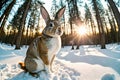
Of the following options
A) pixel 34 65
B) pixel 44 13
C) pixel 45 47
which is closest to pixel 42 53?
pixel 45 47

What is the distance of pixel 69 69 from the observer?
184 inches

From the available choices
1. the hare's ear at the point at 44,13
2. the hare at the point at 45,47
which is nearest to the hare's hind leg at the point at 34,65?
the hare at the point at 45,47

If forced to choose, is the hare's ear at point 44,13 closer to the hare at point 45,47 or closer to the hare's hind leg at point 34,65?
the hare at point 45,47

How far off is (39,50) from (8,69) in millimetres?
1467

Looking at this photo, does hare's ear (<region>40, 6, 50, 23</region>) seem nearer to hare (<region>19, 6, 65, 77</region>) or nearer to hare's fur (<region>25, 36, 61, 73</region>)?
hare (<region>19, 6, 65, 77</region>)

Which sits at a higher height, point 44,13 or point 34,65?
point 44,13

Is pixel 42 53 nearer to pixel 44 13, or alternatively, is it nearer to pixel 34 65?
pixel 34 65

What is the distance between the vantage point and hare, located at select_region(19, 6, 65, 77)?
376 cm

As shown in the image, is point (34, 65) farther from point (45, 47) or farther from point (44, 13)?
point (44, 13)

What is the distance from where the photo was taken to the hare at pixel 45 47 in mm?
3755

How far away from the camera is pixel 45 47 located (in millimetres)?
3854

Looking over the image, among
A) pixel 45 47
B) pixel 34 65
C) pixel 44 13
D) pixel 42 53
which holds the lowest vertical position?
pixel 34 65

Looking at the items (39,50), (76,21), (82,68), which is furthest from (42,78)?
(76,21)

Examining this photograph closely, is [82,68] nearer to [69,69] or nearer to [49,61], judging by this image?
[69,69]
